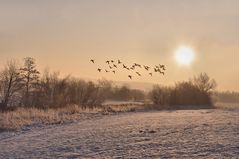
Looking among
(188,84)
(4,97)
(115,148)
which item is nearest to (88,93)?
(4,97)

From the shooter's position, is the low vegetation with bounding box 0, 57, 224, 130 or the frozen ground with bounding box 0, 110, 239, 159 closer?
the frozen ground with bounding box 0, 110, 239, 159

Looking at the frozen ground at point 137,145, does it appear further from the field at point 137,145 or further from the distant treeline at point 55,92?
the distant treeline at point 55,92

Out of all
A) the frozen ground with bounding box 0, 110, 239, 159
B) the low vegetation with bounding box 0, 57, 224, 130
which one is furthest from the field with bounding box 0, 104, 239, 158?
the low vegetation with bounding box 0, 57, 224, 130

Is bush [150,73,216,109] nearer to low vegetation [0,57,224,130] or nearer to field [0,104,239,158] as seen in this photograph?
low vegetation [0,57,224,130]

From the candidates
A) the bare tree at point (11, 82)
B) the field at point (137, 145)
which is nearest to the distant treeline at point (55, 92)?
the bare tree at point (11, 82)

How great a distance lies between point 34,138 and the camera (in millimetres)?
22938

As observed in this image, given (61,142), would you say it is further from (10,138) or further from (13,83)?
(13,83)

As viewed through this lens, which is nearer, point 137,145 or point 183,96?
point 137,145

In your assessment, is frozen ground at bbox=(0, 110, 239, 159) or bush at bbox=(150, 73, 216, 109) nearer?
frozen ground at bbox=(0, 110, 239, 159)

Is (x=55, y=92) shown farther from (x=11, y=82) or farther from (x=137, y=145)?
(x=137, y=145)

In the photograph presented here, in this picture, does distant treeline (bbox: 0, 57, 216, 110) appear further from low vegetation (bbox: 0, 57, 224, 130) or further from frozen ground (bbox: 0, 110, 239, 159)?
frozen ground (bbox: 0, 110, 239, 159)

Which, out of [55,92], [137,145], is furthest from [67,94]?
[137,145]

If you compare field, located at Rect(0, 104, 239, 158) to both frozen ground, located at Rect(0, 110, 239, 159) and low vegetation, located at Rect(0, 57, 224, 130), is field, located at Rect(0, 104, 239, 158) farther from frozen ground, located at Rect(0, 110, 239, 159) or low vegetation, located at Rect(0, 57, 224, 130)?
low vegetation, located at Rect(0, 57, 224, 130)

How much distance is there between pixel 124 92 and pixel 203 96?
42928 millimetres
